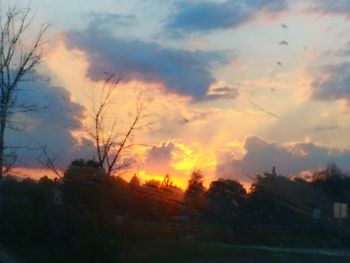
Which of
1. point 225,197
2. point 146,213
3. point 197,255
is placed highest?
point 225,197

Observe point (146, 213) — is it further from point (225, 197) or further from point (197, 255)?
point (225, 197)

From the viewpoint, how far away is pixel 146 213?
38.1 meters

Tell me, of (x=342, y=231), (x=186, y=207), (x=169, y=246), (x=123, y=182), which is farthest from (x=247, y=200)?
(x=169, y=246)

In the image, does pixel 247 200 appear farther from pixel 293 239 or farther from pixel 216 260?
pixel 216 260

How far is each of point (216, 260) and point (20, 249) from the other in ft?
27.1

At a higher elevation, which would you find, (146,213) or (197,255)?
(146,213)

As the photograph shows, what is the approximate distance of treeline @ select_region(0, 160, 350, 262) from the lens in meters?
26.8

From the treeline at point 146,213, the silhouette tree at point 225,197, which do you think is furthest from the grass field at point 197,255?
the silhouette tree at point 225,197

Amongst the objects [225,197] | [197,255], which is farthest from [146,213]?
[225,197]

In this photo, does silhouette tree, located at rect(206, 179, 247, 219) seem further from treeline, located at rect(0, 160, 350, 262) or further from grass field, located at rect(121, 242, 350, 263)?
grass field, located at rect(121, 242, 350, 263)

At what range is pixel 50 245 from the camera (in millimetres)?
26078

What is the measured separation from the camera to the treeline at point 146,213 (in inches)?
1056

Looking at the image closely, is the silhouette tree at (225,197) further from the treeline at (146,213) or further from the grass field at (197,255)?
the grass field at (197,255)

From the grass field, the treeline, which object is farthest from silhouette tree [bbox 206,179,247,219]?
the grass field
